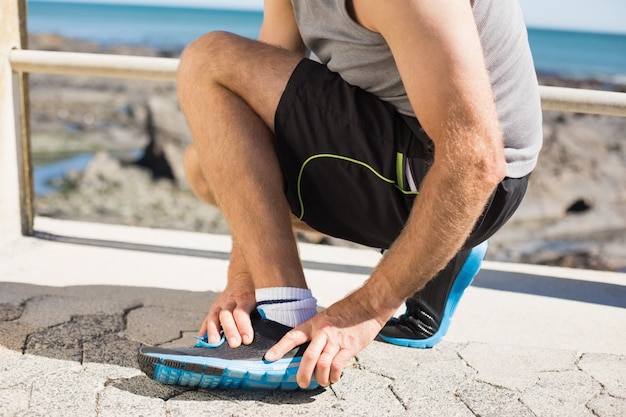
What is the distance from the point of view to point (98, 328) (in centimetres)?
205

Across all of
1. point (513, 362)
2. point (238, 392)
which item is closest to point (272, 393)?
point (238, 392)

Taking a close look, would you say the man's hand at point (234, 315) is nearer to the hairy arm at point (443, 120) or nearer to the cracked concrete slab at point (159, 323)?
the cracked concrete slab at point (159, 323)

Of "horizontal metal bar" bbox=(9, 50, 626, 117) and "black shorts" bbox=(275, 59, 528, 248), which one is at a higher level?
"black shorts" bbox=(275, 59, 528, 248)

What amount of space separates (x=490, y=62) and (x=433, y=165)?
0.95 ft

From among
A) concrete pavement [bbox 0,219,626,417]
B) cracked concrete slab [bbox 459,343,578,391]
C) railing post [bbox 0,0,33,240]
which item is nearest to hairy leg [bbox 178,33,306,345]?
concrete pavement [bbox 0,219,626,417]

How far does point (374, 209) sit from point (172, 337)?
647 millimetres

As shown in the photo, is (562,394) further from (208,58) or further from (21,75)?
(21,75)

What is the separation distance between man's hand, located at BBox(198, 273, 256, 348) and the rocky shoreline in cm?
478

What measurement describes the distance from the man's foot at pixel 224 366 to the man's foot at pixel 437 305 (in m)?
0.44

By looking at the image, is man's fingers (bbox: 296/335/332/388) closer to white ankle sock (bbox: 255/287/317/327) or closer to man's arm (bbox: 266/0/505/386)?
man's arm (bbox: 266/0/505/386)

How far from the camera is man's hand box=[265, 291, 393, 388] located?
1633 millimetres

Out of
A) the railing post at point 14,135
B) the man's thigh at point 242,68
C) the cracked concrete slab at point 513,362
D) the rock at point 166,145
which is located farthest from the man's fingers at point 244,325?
the rock at point 166,145

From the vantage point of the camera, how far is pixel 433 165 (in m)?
1.58

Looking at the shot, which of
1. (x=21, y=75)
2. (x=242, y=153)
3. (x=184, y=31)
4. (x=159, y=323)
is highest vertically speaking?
(x=242, y=153)
